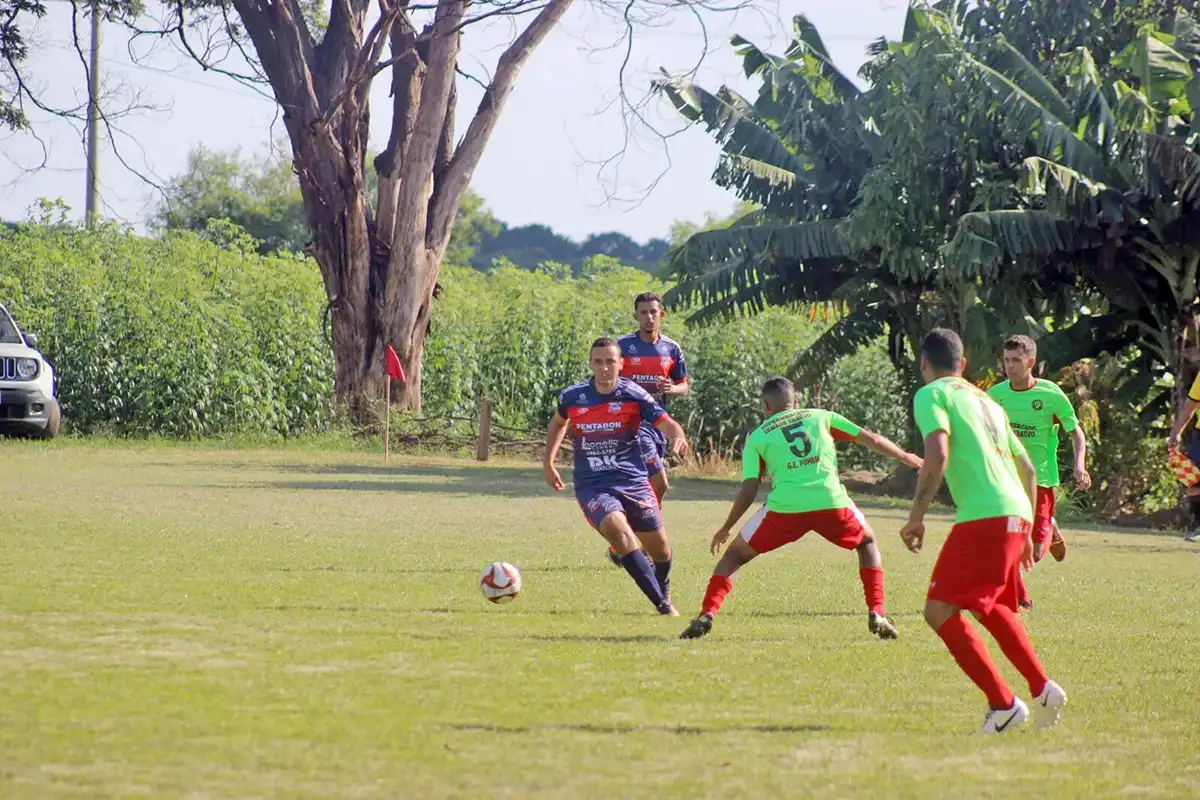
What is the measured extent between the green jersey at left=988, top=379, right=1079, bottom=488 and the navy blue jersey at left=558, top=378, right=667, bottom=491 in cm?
266

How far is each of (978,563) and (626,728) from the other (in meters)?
1.51

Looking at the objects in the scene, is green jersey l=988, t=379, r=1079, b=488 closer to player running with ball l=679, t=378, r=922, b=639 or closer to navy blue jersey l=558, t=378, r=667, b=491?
player running with ball l=679, t=378, r=922, b=639

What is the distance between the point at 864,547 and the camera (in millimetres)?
9391

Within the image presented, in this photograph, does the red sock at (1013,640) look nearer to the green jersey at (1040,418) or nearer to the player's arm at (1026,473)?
the player's arm at (1026,473)

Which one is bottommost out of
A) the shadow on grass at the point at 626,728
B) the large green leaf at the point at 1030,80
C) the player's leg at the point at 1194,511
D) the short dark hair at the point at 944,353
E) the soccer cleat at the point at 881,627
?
the player's leg at the point at 1194,511

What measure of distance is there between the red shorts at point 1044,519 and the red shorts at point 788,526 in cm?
236

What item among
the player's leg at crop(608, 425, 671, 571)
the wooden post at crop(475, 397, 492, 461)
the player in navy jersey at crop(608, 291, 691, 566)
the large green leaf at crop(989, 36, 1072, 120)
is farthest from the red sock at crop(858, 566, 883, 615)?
the wooden post at crop(475, 397, 492, 461)

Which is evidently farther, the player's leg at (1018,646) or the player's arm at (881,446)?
the player's arm at (881,446)

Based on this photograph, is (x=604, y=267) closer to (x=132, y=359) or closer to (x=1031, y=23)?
(x=132, y=359)

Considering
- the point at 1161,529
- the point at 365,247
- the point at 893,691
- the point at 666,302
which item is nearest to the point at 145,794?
the point at 893,691

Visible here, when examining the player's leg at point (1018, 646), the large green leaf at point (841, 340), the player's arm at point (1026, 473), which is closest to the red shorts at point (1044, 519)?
the player's arm at point (1026, 473)

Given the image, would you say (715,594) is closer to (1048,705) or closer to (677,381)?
(1048,705)

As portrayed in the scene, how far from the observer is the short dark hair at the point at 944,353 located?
695 centimetres

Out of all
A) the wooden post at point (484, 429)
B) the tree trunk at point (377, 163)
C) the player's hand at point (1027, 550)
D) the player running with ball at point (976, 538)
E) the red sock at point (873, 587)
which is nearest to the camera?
the player running with ball at point (976, 538)
